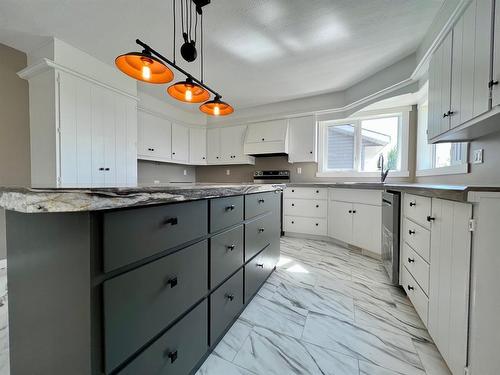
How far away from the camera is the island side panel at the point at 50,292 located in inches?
22.8

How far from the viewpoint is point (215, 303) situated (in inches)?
44.4

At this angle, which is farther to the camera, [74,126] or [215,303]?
[74,126]

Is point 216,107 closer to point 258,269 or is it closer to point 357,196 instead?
point 258,269

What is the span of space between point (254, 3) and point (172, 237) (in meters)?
2.06

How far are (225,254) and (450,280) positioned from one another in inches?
45.0

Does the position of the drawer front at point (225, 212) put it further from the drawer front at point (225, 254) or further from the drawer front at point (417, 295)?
the drawer front at point (417, 295)

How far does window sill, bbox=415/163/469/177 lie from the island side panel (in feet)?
8.57

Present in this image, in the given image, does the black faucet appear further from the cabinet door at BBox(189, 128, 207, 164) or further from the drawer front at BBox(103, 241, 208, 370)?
the cabinet door at BBox(189, 128, 207, 164)

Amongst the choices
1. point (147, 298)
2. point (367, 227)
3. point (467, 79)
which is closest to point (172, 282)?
point (147, 298)

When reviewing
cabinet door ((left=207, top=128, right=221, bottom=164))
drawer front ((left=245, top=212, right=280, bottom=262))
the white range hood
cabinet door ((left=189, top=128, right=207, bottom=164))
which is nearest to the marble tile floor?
drawer front ((left=245, top=212, right=280, bottom=262))

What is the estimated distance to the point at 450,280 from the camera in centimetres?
99

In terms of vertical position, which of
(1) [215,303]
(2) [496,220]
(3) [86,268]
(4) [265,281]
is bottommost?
(4) [265,281]

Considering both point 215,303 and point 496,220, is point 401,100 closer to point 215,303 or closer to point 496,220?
point 496,220

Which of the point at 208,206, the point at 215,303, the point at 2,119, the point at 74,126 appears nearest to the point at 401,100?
the point at 208,206
